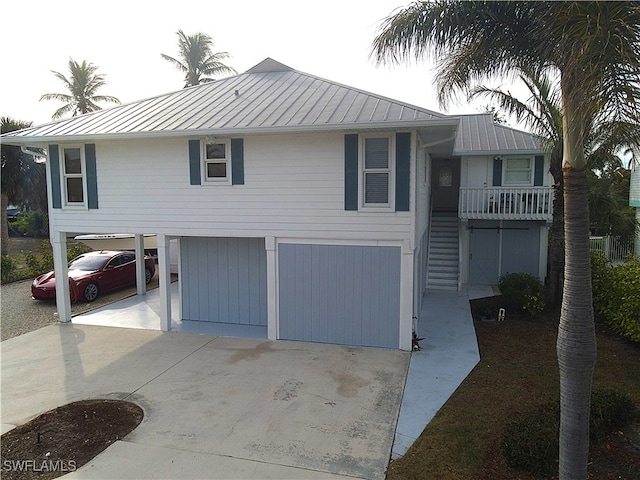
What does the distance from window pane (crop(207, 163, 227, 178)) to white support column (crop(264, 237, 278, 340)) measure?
178 centimetres

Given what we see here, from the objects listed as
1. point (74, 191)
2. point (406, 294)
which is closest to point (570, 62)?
point (406, 294)

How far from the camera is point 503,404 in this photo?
21.6ft

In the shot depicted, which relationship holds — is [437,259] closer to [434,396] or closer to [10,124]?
[434,396]

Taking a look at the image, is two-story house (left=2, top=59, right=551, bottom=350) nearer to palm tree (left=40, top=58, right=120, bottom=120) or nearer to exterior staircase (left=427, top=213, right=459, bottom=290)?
exterior staircase (left=427, top=213, right=459, bottom=290)

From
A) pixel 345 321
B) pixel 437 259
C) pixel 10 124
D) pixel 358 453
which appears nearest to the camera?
pixel 358 453

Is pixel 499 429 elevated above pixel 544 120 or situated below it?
below

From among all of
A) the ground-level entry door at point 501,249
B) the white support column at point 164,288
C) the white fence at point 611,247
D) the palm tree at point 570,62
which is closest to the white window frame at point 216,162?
the white support column at point 164,288

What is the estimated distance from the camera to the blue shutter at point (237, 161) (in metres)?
9.59

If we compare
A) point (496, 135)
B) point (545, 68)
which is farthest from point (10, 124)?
point (545, 68)

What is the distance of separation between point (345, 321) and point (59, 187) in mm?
7773

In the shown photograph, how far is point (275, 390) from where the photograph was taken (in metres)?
7.31

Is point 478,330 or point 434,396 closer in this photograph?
point 434,396

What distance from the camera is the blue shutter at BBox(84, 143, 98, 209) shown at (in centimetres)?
1059

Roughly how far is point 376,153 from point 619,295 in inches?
246
